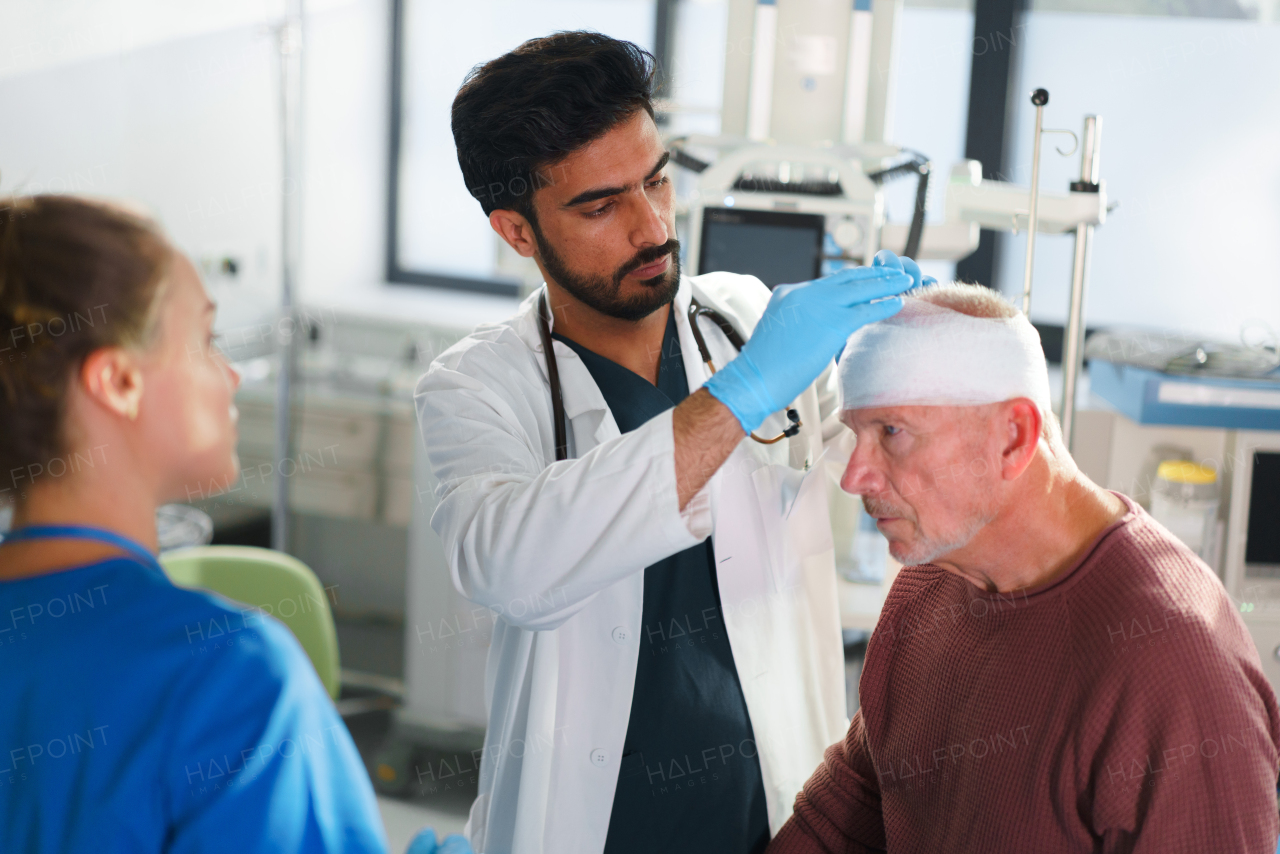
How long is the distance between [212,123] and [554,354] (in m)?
2.22

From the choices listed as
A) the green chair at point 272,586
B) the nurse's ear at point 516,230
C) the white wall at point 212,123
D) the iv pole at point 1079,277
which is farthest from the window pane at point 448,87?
the nurse's ear at point 516,230

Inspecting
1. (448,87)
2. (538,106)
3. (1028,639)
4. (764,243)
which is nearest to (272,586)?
(764,243)

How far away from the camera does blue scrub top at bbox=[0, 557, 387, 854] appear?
26.1 inches

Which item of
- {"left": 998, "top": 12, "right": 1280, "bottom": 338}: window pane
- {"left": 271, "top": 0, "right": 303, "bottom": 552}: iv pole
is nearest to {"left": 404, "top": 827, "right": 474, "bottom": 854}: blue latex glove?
{"left": 271, "top": 0, "right": 303, "bottom": 552}: iv pole

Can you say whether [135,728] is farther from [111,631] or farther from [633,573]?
[633,573]

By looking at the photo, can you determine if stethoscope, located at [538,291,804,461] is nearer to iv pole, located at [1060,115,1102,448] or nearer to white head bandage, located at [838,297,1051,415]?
white head bandage, located at [838,297,1051,415]

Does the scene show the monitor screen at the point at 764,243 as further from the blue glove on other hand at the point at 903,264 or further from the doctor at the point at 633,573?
the blue glove on other hand at the point at 903,264

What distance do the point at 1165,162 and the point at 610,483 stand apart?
2613 millimetres

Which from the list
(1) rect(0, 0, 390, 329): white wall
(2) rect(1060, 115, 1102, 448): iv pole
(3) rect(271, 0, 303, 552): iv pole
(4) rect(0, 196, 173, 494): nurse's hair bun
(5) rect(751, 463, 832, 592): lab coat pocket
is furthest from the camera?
(3) rect(271, 0, 303, 552): iv pole

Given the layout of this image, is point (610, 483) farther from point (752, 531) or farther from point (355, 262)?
point (355, 262)

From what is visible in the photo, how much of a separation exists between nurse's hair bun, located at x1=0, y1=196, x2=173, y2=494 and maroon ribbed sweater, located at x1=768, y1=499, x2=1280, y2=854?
0.87 meters

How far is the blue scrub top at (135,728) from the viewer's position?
66cm

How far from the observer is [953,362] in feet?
3.52

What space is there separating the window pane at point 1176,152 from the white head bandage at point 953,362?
211 centimetres
